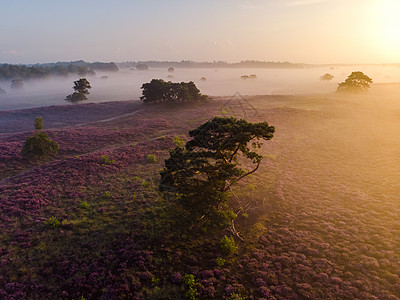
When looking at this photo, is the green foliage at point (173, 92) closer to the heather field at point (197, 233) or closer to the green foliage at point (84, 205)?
the heather field at point (197, 233)

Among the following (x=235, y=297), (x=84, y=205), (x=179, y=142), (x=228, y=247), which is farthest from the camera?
(x=179, y=142)

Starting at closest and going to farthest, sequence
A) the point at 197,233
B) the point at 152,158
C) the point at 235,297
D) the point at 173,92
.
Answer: the point at 235,297, the point at 197,233, the point at 152,158, the point at 173,92

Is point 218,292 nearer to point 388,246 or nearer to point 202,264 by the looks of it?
point 202,264

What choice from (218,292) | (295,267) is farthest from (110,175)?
(295,267)

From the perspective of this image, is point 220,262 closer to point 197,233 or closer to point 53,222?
point 197,233

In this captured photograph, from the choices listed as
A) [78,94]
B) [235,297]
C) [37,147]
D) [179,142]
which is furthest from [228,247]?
[78,94]

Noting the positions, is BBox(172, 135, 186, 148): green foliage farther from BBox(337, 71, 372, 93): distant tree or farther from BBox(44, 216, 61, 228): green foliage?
BBox(337, 71, 372, 93): distant tree
